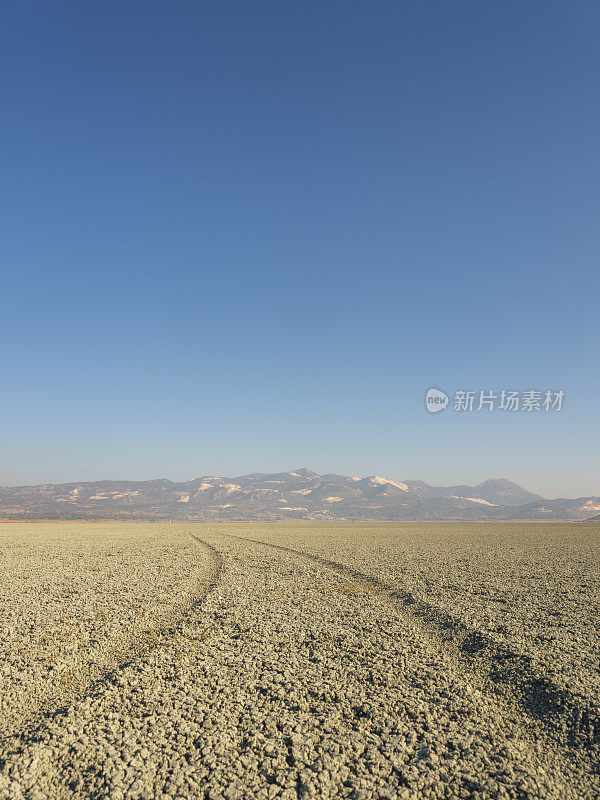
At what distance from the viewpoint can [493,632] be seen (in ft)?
51.9

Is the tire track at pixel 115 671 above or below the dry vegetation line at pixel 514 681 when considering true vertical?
below

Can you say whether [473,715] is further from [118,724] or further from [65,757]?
[65,757]

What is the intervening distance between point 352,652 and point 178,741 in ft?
21.9

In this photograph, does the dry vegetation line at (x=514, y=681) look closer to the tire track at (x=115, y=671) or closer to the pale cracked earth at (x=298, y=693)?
the pale cracked earth at (x=298, y=693)

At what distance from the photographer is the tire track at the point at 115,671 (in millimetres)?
9312

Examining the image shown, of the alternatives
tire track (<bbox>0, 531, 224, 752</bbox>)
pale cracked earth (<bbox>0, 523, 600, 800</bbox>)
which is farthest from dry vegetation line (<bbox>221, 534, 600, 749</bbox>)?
tire track (<bbox>0, 531, 224, 752</bbox>)

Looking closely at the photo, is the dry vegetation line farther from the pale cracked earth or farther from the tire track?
the tire track

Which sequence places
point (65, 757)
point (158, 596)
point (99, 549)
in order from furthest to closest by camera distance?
point (99, 549), point (158, 596), point (65, 757)

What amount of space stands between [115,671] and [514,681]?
11.3 metres

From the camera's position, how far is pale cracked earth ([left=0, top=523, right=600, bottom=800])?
789 cm

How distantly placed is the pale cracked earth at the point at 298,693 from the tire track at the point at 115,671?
0.23 ft

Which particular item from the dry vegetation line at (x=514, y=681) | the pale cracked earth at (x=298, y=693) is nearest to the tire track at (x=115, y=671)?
the pale cracked earth at (x=298, y=693)

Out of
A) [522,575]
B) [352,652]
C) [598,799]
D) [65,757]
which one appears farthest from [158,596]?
[522,575]

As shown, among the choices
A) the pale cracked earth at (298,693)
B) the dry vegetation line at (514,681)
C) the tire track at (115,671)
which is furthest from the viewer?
the dry vegetation line at (514,681)
